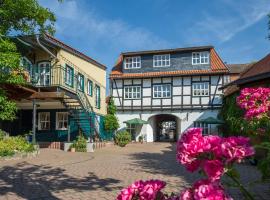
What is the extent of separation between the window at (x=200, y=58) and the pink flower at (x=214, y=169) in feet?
94.1

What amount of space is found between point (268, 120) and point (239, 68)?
34.9 meters

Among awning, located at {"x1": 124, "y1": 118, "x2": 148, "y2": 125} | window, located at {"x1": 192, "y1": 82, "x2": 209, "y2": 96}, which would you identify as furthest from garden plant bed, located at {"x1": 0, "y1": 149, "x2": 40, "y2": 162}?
window, located at {"x1": 192, "y1": 82, "x2": 209, "y2": 96}

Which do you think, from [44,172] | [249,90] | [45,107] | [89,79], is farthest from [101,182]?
[89,79]

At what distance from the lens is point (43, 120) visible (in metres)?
24.7

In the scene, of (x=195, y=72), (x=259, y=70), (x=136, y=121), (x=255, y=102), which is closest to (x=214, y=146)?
(x=255, y=102)

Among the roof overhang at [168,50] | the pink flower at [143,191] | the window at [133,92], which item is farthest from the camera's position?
the window at [133,92]

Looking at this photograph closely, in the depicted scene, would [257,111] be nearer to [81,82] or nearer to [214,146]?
[214,146]

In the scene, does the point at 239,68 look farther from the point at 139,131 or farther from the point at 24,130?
the point at 24,130

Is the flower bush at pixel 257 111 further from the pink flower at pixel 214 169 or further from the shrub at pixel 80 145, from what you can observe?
the shrub at pixel 80 145

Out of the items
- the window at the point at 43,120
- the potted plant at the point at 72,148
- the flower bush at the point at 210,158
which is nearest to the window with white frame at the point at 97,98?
the window at the point at 43,120

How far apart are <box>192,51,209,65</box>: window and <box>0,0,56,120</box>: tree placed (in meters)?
17.3

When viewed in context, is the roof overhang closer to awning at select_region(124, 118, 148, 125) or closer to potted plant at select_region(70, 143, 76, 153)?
awning at select_region(124, 118, 148, 125)

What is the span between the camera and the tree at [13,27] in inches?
518

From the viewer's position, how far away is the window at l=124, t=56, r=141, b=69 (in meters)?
31.6
